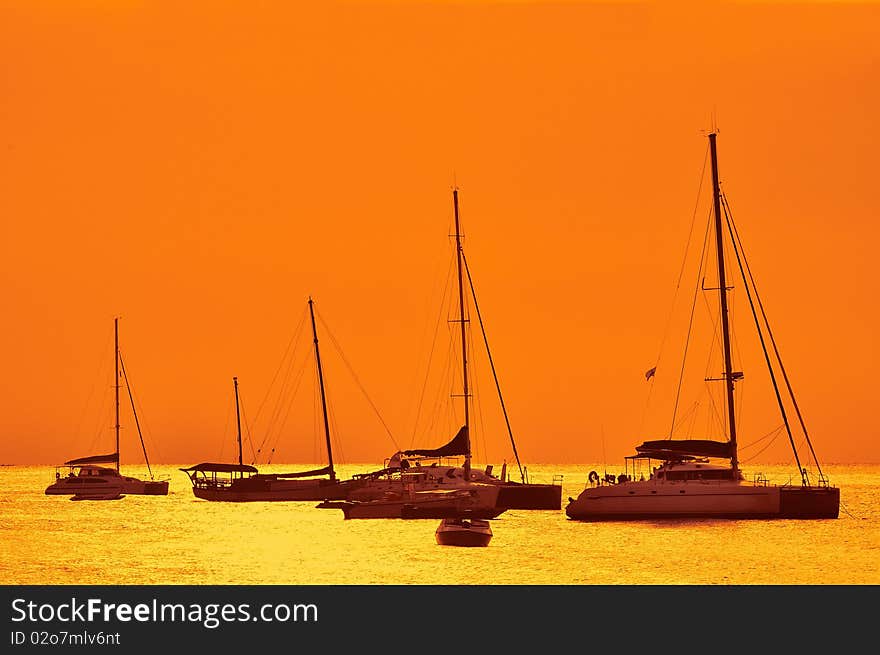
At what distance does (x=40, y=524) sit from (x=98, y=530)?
11.0 metres

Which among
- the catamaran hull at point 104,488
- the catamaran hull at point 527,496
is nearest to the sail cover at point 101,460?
the catamaran hull at point 104,488

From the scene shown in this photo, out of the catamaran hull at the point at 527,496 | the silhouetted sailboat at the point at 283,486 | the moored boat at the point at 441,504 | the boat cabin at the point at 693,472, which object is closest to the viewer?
the boat cabin at the point at 693,472

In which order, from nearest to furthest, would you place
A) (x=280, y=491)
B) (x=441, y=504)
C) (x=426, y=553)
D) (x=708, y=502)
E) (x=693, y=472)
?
(x=426, y=553), (x=708, y=502), (x=693, y=472), (x=441, y=504), (x=280, y=491)

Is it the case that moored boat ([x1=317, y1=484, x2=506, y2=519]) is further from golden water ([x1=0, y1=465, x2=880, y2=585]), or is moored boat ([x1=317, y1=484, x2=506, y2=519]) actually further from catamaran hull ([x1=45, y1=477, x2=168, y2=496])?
catamaran hull ([x1=45, y1=477, x2=168, y2=496])

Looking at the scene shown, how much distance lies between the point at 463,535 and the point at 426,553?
3.22 m

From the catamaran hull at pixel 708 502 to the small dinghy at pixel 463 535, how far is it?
35.0 feet

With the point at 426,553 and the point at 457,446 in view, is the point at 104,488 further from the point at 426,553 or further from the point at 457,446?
the point at 426,553

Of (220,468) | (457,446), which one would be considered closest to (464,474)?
(457,446)

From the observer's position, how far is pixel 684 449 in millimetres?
84812

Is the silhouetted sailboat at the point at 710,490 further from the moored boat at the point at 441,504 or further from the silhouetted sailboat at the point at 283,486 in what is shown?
the silhouetted sailboat at the point at 283,486

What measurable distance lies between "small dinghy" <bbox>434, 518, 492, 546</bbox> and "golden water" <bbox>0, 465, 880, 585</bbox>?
0.72 meters

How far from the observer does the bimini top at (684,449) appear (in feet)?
274

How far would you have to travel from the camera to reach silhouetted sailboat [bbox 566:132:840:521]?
81.5m
